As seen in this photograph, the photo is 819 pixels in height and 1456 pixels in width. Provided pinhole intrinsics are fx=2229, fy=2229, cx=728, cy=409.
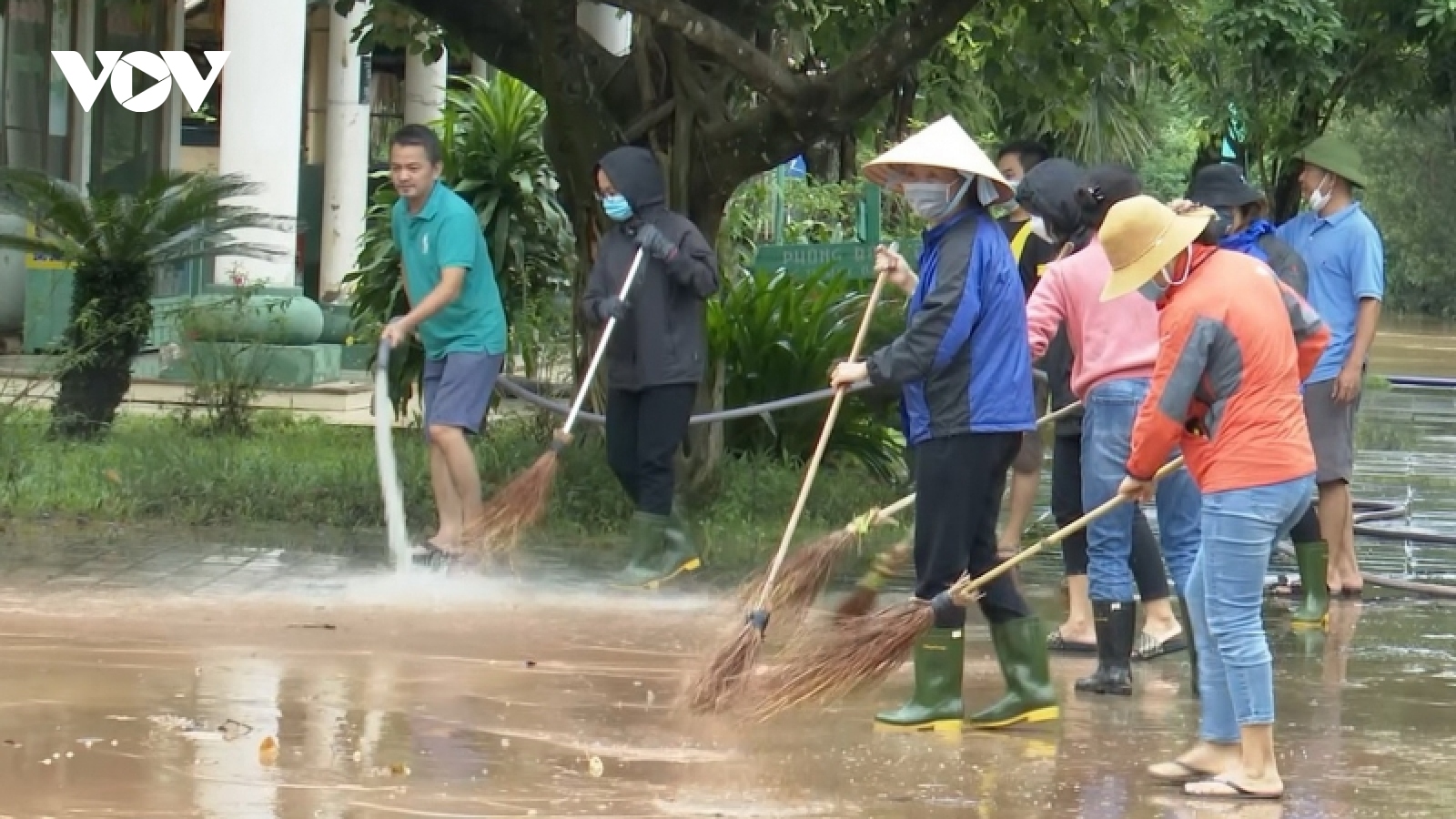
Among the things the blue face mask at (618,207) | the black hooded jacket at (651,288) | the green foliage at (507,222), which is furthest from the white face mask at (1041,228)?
the green foliage at (507,222)

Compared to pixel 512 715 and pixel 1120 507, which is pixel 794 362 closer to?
pixel 1120 507

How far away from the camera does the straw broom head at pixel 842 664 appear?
6598mm

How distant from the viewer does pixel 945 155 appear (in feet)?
22.5

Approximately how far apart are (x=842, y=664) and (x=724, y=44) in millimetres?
4074

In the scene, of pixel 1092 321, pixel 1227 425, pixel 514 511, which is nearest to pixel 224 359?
pixel 514 511

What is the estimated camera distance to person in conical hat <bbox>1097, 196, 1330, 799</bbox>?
6.00 meters

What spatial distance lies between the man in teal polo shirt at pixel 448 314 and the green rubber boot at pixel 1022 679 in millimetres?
3185

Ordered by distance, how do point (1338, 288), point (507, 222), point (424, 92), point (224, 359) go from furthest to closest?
point (424, 92), point (507, 222), point (224, 359), point (1338, 288)

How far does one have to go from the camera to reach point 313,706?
22.7ft

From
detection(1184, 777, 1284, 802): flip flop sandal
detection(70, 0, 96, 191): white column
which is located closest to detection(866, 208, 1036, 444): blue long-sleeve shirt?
detection(1184, 777, 1284, 802): flip flop sandal

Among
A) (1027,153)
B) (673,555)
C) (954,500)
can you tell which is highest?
(1027,153)

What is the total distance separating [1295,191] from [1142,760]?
619 inches

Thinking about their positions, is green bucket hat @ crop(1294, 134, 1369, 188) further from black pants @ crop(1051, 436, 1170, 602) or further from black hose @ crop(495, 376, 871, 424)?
black hose @ crop(495, 376, 871, 424)

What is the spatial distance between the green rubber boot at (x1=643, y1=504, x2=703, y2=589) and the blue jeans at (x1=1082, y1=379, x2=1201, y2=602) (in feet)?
7.91
